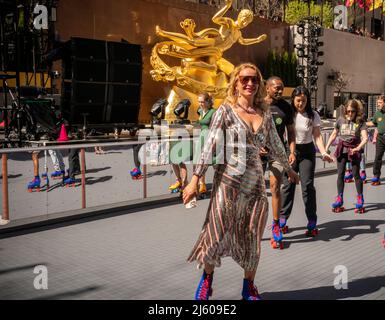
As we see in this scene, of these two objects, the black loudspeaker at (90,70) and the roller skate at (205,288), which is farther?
the black loudspeaker at (90,70)

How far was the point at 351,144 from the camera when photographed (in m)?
7.01

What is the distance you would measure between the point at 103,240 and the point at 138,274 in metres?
1.29

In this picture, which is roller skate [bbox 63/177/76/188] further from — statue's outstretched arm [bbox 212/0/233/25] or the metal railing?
statue's outstretched arm [bbox 212/0/233/25]

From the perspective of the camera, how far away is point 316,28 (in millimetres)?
28969

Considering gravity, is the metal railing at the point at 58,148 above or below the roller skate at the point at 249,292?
above

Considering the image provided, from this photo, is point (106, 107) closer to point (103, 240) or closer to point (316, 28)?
point (103, 240)

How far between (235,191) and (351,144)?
4.20 metres

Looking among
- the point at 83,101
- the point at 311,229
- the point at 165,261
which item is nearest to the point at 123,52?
the point at 83,101

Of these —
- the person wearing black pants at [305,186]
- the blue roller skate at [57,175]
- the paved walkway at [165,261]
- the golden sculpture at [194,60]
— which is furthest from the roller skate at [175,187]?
the golden sculpture at [194,60]

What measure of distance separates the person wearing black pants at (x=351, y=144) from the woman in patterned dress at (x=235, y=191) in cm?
385

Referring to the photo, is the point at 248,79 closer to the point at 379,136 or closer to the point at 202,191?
the point at 202,191

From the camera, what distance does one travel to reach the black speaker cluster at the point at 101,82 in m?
15.2

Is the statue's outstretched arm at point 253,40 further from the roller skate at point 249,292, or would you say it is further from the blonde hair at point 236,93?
the roller skate at point 249,292
